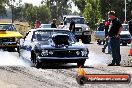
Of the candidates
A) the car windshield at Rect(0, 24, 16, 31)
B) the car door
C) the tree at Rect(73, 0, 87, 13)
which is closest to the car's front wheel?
the car door

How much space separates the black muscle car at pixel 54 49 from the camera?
1412cm

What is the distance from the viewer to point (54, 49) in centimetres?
1412

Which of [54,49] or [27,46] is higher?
[54,49]

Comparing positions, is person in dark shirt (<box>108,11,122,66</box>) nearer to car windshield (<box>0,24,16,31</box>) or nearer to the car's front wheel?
the car's front wheel

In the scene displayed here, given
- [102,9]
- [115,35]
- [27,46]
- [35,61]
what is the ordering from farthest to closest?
[102,9] → [27,46] → [115,35] → [35,61]

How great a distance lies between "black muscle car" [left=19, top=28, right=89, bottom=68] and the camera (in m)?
14.1

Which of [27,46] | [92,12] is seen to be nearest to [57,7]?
[92,12]

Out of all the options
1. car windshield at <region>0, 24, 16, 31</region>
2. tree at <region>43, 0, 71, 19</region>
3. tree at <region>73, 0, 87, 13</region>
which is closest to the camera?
car windshield at <region>0, 24, 16, 31</region>

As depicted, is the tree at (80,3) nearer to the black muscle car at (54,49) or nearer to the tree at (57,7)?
the tree at (57,7)

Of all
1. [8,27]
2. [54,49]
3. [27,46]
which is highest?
[54,49]

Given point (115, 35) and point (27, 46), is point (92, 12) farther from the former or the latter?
point (115, 35)

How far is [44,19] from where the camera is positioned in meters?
105

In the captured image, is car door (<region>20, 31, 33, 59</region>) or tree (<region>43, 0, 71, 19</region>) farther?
tree (<region>43, 0, 71, 19</region>)

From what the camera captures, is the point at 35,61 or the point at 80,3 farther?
the point at 80,3
